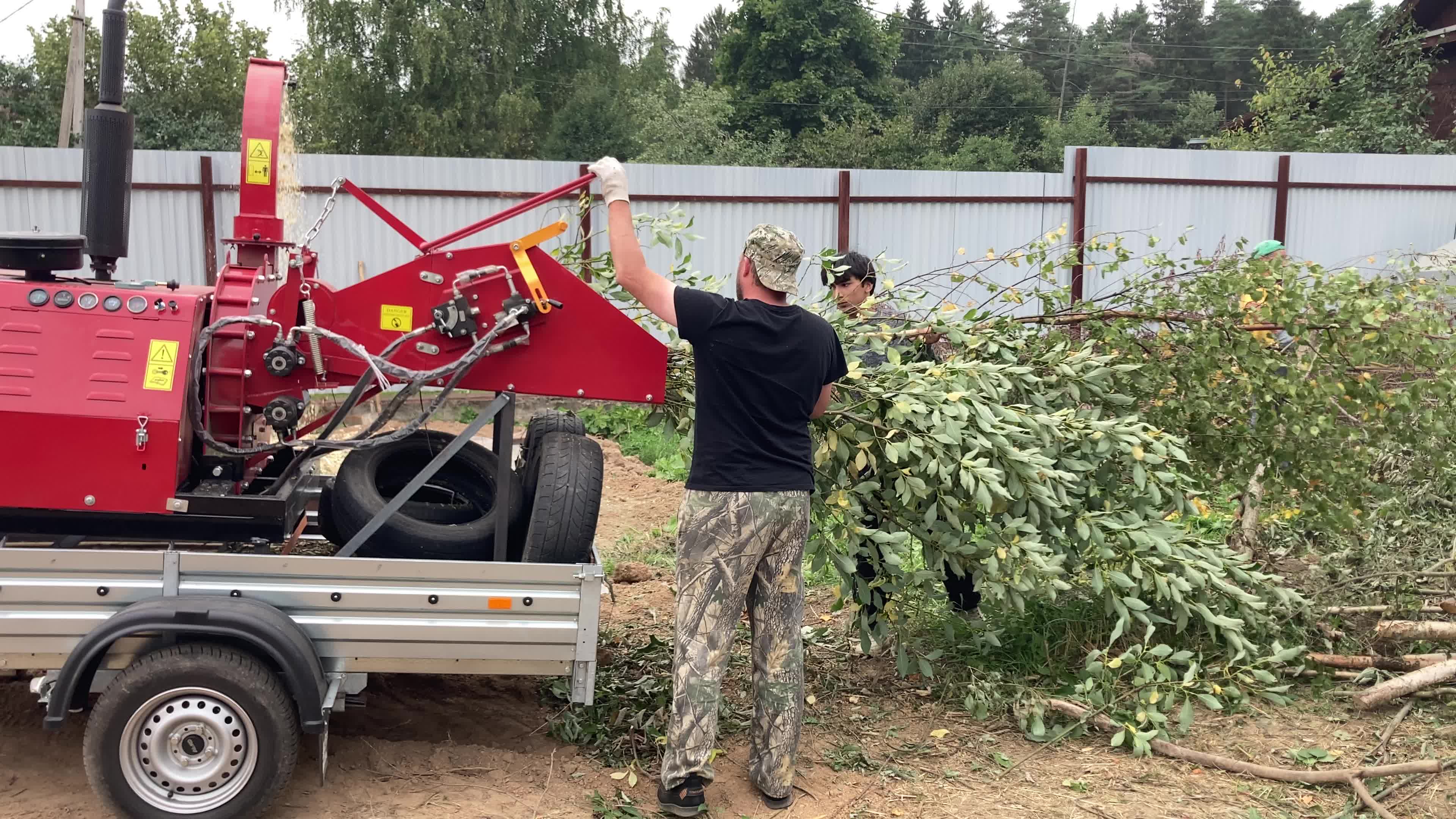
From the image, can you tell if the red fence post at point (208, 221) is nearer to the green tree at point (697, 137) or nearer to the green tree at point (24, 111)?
the green tree at point (697, 137)

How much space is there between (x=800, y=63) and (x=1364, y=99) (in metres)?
19.6

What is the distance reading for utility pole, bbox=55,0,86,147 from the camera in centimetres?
1667

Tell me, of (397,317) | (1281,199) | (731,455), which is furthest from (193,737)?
(1281,199)

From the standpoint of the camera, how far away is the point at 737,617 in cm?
391

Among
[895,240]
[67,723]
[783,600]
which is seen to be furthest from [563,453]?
[895,240]

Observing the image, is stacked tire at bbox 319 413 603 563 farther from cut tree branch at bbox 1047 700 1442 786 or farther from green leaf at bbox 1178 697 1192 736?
green leaf at bbox 1178 697 1192 736

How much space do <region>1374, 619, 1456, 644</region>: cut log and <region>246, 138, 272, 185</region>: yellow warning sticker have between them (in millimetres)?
4875

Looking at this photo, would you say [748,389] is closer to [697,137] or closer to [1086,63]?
[697,137]

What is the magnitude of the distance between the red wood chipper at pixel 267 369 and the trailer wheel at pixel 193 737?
0.51m

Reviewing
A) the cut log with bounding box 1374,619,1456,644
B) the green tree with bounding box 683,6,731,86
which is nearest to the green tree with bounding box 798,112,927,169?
the cut log with bounding box 1374,619,1456,644

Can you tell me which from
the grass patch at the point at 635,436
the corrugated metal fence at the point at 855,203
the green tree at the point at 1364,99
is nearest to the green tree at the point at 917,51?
the green tree at the point at 1364,99

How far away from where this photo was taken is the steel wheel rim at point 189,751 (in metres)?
3.54

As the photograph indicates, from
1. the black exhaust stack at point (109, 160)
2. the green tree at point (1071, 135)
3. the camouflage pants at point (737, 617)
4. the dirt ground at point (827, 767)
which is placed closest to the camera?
the camouflage pants at point (737, 617)

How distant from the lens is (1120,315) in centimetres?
537
